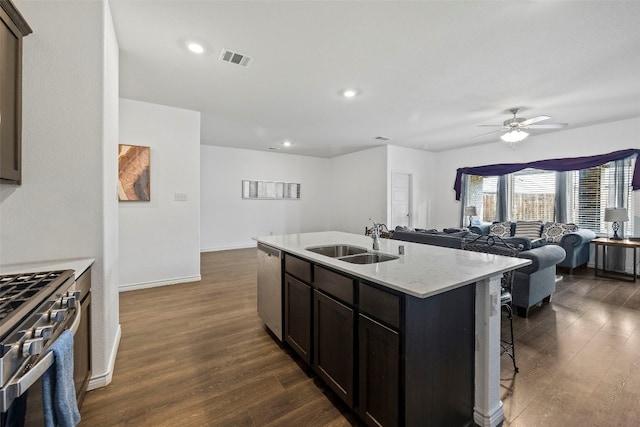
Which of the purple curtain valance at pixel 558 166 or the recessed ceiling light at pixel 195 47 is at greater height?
the recessed ceiling light at pixel 195 47

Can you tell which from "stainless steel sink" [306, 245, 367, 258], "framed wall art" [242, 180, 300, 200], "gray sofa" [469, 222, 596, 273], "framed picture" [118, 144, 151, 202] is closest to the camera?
"stainless steel sink" [306, 245, 367, 258]

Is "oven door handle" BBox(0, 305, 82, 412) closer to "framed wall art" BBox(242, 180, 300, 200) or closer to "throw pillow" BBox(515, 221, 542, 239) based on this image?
"framed wall art" BBox(242, 180, 300, 200)

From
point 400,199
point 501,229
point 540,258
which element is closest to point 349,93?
point 540,258

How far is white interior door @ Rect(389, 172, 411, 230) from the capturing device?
6.88m

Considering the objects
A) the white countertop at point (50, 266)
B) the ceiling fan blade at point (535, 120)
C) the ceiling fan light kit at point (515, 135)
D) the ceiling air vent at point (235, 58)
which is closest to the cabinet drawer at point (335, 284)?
the white countertop at point (50, 266)

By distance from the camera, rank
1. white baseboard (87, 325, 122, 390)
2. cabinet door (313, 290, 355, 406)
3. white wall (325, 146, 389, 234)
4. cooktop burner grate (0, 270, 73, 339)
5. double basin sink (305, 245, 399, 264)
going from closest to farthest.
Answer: cooktop burner grate (0, 270, 73, 339)
cabinet door (313, 290, 355, 406)
white baseboard (87, 325, 122, 390)
double basin sink (305, 245, 399, 264)
white wall (325, 146, 389, 234)

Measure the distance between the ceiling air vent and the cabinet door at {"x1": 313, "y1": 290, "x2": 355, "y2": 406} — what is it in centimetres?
231

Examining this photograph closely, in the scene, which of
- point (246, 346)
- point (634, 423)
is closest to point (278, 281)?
point (246, 346)

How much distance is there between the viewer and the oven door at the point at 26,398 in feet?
2.38

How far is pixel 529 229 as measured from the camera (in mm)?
5566

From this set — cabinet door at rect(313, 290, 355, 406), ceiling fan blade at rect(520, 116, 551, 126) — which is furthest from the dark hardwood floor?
ceiling fan blade at rect(520, 116, 551, 126)

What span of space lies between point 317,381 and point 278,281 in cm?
82

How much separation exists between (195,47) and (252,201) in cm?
508

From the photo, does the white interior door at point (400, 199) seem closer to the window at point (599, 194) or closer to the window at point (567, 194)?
the window at point (567, 194)
